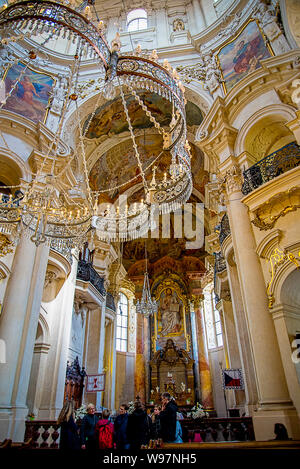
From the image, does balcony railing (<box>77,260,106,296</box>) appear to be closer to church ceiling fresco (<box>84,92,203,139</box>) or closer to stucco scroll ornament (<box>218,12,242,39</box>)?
church ceiling fresco (<box>84,92,203,139</box>)

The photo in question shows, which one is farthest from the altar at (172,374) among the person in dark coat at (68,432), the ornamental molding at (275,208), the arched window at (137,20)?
the arched window at (137,20)

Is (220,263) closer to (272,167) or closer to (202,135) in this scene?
(202,135)

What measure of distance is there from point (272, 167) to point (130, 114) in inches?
290

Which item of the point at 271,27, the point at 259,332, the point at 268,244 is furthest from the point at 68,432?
the point at 271,27

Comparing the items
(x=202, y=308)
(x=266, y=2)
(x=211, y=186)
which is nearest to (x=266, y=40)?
(x=266, y=2)

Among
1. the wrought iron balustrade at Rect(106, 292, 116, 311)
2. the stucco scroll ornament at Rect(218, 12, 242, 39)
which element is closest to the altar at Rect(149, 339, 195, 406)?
the wrought iron balustrade at Rect(106, 292, 116, 311)

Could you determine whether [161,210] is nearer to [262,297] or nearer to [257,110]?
[262,297]

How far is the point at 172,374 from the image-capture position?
16.1 meters

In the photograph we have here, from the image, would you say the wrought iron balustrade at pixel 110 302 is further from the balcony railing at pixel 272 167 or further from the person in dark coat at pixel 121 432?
the person in dark coat at pixel 121 432

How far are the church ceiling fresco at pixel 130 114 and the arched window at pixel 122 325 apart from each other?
30.8 ft

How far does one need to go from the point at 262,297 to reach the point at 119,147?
9426 mm

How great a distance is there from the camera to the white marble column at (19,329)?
607 centimetres

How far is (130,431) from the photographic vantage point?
4164 millimetres
